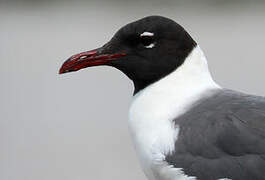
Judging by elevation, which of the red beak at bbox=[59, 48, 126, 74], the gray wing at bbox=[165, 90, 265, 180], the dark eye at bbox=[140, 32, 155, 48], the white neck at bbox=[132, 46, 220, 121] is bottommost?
the gray wing at bbox=[165, 90, 265, 180]

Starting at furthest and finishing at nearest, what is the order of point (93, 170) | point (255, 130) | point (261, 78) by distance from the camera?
point (261, 78), point (93, 170), point (255, 130)

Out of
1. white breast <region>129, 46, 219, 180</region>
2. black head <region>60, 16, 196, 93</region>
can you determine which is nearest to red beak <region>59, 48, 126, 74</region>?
black head <region>60, 16, 196, 93</region>

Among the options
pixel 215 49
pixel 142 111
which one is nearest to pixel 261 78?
pixel 215 49

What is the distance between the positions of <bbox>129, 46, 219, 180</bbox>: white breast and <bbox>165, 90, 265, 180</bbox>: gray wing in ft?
0.09

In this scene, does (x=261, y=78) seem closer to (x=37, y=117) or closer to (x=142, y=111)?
(x=37, y=117)

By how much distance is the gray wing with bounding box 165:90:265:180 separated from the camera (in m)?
1.60

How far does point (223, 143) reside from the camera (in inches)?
64.0

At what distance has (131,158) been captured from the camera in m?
3.79

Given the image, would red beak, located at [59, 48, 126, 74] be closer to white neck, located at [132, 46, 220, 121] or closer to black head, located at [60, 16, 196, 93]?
black head, located at [60, 16, 196, 93]

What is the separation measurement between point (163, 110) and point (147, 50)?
184 mm

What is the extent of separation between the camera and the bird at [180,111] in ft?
5.30

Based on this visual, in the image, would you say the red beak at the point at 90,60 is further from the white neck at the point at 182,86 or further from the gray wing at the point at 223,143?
the gray wing at the point at 223,143

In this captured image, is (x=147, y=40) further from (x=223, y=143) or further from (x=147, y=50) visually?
(x=223, y=143)

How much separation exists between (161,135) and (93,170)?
6.65 ft
